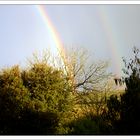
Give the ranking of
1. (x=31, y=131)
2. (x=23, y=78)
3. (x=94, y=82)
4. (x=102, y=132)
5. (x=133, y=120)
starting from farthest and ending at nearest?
(x=94, y=82), (x=23, y=78), (x=31, y=131), (x=102, y=132), (x=133, y=120)

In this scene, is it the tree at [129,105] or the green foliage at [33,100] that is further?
the green foliage at [33,100]

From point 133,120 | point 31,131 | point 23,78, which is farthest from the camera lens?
point 23,78

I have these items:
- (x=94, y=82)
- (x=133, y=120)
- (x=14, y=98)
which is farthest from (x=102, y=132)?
(x=94, y=82)

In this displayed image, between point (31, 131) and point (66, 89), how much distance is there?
6.71ft

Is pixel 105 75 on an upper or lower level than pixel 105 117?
upper

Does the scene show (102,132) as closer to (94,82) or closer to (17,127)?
(17,127)

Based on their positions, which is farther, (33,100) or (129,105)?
(33,100)

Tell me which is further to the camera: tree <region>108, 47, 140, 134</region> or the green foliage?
the green foliage

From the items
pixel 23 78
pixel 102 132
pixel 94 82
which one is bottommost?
pixel 102 132

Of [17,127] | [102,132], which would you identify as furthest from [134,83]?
[17,127]

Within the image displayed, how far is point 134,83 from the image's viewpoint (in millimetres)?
11133

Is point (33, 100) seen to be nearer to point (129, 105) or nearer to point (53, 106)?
point (53, 106)

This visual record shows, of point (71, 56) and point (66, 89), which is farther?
point (71, 56)

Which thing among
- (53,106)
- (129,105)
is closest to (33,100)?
(53,106)
